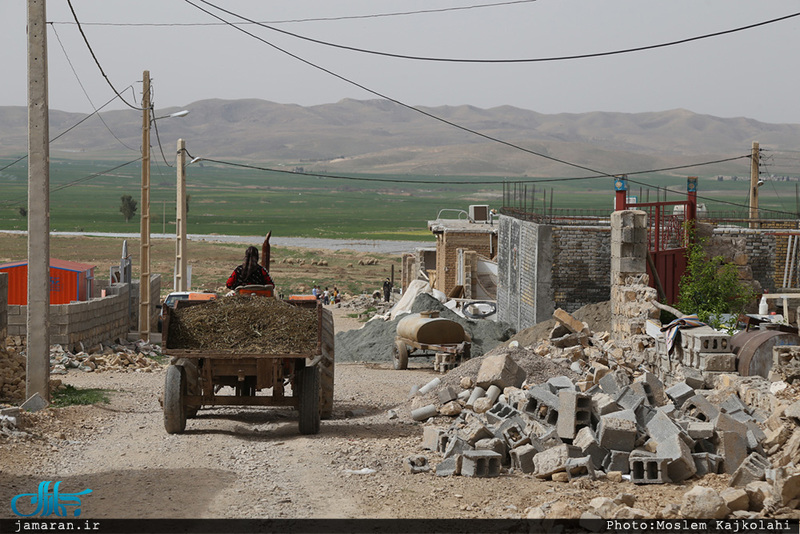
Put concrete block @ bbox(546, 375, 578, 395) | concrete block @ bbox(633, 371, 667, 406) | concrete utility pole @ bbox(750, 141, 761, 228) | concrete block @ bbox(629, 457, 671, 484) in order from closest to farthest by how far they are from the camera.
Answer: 1. concrete block @ bbox(629, 457, 671, 484)
2. concrete block @ bbox(546, 375, 578, 395)
3. concrete block @ bbox(633, 371, 667, 406)
4. concrete utility pole @ bbox(750, 141, 761, 228)

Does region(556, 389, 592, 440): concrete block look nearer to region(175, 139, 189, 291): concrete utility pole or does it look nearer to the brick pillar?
the brick pillar

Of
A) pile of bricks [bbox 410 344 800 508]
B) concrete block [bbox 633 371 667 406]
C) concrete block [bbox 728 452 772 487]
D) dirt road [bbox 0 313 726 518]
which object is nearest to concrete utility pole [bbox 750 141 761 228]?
concrete block [bbox 633 371 667 406]

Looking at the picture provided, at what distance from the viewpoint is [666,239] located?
20.3 m

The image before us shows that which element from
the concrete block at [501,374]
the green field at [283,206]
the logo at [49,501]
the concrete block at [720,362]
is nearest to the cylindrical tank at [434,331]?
the concrete block at [501,374]

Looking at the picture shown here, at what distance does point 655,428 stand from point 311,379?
13.3 ft

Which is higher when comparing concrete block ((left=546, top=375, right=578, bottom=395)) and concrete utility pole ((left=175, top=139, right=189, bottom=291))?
concrete utility pole ((left=175, top=139, right=189, bottom=291))

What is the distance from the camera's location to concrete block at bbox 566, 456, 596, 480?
883 centimetres

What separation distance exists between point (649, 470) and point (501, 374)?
3.70 metres

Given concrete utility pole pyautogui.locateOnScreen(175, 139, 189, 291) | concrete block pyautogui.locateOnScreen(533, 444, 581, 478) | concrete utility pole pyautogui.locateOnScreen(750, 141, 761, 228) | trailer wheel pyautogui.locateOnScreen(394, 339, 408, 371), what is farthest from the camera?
concrete utility pole pyautogui.locateOnScreen(750, 141, 761, 228)

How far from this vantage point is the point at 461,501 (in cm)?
Result: 820

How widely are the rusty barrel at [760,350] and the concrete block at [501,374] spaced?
2.96m

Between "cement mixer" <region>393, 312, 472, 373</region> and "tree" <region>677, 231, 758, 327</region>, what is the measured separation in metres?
4.88

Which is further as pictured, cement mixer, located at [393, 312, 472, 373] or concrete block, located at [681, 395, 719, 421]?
cement mixer, located at [393, 312, 472, 373]

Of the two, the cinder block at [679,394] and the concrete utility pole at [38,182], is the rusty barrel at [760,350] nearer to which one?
the cinder block at [679,394]
